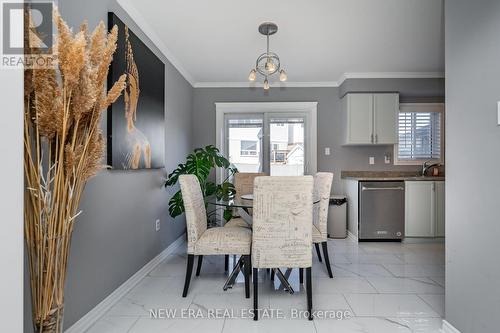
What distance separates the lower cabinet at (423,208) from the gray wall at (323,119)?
2.29ft

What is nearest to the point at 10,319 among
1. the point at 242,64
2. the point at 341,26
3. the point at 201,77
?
the point at 341,26

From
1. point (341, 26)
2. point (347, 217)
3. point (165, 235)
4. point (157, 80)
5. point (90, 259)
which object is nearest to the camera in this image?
point (90, 259)

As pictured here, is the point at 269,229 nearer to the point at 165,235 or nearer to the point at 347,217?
the point at 165,235

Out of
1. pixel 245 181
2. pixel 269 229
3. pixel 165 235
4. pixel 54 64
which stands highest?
pixel 54 64

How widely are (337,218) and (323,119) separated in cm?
164

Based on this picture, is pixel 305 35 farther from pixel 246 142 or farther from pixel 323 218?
pixel 246 142

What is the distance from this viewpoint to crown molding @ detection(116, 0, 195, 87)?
2405mm

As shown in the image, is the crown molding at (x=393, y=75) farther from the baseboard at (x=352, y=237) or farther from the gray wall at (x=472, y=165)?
the gray wall at (x=472, y=165)

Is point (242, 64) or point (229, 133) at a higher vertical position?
point (242, 64)

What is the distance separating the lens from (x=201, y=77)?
14.6ft

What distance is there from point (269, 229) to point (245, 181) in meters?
1.59

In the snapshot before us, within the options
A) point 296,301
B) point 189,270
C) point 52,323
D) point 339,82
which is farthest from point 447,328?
point 339,82

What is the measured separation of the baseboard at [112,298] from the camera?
5.91 feet

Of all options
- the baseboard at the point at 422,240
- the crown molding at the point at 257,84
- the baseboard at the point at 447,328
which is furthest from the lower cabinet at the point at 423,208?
the baseboard at the point at 447,328
